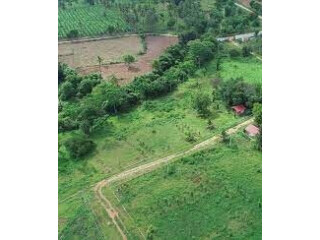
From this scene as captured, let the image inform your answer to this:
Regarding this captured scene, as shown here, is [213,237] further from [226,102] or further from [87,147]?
[226,102]

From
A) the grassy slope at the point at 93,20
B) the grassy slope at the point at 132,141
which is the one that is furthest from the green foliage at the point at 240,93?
the grassy slope at the point at 93,20

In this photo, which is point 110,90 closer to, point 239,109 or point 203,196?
point 239,109

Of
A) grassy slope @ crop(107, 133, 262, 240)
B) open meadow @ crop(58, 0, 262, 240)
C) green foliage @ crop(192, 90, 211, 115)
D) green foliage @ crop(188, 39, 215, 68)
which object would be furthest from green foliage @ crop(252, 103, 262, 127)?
green foliage @ crop(188, 39, 215, 68)

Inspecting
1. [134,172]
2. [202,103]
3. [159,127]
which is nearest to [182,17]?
[202,103]

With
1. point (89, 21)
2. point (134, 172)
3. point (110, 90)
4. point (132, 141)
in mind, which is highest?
point (89, 21)

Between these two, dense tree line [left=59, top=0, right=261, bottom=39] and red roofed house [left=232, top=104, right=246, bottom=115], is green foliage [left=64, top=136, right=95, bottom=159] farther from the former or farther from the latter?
dense tree line [left=59, top=0, right=261, bottom=39]
